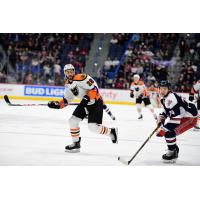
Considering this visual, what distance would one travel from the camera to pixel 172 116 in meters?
3.06

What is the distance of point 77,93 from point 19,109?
7.41 ft

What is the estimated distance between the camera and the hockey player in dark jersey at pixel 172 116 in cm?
304

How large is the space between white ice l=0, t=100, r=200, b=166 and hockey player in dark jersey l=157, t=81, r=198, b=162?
0.17 metres

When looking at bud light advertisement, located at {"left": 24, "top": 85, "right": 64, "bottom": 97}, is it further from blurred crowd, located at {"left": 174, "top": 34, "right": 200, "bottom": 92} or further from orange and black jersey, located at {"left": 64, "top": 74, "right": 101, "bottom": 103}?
orange and black jersey, located at {"left": 64, "top": 74, "right": 101, "bottom": 103}

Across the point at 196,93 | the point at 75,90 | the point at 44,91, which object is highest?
the point at 75,90

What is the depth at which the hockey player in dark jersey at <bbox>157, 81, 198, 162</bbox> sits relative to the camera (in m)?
3.04

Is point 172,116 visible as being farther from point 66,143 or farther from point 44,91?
point 44,91

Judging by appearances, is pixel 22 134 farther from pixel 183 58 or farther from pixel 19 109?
pixel 183 58

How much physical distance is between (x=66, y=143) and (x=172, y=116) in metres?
1.10

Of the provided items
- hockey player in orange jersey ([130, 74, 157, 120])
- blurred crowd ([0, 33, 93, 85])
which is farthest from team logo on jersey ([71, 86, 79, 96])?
hockey player in orange jersey ([130, 74, 157, 120])

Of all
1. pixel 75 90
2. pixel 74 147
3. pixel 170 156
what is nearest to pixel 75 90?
pixel 75 90
